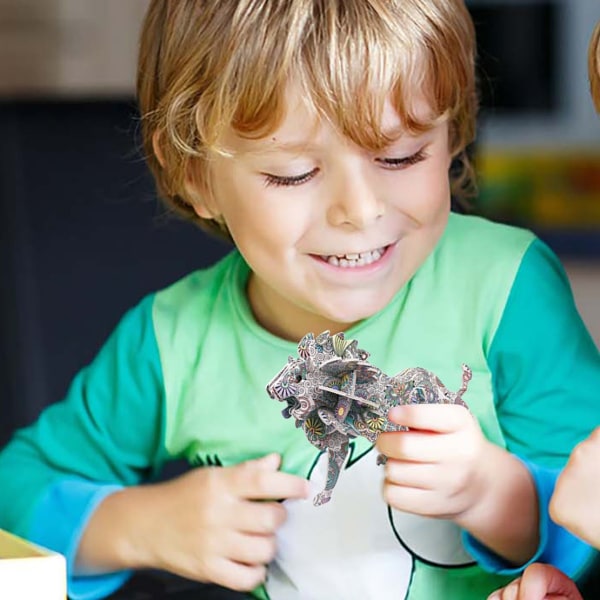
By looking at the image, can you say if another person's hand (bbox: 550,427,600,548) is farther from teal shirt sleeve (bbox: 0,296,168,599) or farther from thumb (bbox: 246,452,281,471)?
teal shirt sleeve (bbox: 0,296,168,599)

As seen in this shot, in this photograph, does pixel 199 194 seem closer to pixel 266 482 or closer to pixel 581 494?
pixel 266 482

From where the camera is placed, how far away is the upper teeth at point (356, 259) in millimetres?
821

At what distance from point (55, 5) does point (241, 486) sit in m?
0.97

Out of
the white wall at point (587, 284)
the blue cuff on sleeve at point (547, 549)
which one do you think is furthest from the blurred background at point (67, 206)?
the white wall at point (587, 284)

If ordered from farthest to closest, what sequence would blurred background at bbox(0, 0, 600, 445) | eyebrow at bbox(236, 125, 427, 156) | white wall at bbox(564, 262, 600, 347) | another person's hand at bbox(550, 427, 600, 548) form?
white wall at bbox(564, 262, 600, 347) → blurred background at bbox(0, 0, 600, 445) → eyebrow at bbox(236, 125, 427, 156) → another person's hand at bbox(550, 427, 600, 548)

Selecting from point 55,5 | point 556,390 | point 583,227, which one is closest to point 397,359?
point 556,390

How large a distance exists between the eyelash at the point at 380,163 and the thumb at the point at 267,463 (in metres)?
0.19

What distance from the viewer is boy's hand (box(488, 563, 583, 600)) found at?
720 millimetres

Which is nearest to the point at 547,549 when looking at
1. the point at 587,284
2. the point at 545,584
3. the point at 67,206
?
the point at 545,584

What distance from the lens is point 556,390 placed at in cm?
85

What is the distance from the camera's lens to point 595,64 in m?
0.77

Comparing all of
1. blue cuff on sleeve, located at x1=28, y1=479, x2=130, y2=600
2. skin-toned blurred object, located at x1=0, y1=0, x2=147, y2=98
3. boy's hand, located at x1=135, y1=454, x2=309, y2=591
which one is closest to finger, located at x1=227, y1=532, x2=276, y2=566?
boy's hand, located at x1=135, y1=454, x2=309, y2=591

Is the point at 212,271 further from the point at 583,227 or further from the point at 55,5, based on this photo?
the point at 583,227

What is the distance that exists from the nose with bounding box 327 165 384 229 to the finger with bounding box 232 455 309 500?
18 cm
